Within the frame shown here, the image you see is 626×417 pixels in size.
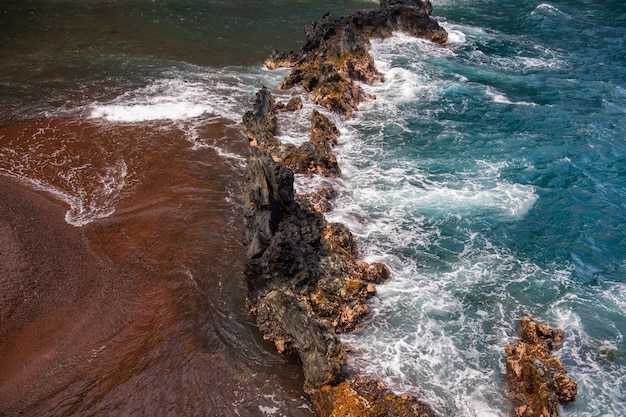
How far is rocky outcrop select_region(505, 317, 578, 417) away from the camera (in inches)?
481

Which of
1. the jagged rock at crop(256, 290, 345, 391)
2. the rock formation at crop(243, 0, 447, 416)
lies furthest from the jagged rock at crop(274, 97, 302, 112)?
the jagged rock at crop(256, 290, 345, 391)

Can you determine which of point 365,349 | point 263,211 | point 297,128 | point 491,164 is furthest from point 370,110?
point 365,349

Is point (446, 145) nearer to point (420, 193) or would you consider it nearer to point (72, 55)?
point (420, 193)

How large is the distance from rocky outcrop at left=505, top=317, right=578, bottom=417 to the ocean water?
1.46ft

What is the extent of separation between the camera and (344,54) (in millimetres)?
34562

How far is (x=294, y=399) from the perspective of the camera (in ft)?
41.1

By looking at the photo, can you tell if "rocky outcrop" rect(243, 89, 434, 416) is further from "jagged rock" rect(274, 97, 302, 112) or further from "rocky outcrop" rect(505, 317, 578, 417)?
"jagged rock" rect(274, 97, 302, 112)

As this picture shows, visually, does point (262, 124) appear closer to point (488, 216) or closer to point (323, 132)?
point (323, 132)

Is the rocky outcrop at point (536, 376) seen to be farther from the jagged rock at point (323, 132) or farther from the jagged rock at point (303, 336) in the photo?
the jagged rock at point (323, 132)

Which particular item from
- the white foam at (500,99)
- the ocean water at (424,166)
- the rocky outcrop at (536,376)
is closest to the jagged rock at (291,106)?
the ocean water at (424,166)

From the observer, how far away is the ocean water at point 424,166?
14469 mm

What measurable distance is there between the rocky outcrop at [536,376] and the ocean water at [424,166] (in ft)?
1.46

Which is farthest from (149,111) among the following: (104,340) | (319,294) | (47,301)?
(319,294)

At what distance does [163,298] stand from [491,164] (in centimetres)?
1847
